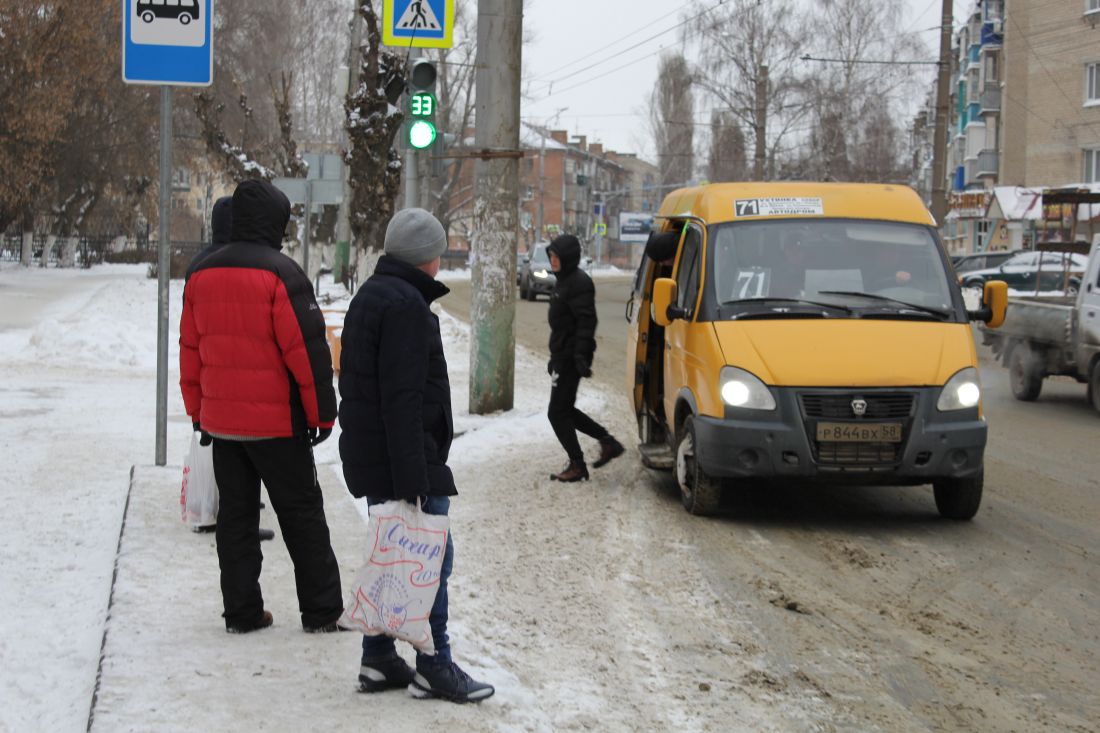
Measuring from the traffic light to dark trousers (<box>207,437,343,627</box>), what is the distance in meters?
8.08

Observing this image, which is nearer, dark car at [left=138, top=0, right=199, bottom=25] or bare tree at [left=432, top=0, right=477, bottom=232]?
dark car at [left=138, top=0, right=199, bottom=25]

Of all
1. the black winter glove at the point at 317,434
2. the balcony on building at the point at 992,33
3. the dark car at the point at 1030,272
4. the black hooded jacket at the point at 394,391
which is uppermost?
the balcony on building at the point at 992,33

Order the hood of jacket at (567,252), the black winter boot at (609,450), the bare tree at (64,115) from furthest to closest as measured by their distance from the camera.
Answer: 1. the bare tree at (64,115)
2. the black winter boot at (609,450)
3. the hood of jacket at (567,252)

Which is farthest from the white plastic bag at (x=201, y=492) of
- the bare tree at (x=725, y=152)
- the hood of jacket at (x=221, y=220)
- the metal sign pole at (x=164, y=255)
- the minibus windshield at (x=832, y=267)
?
the bare tree at (x=725, y=152)

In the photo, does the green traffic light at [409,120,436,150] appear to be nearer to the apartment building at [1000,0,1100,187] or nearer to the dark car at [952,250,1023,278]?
the dark car at [952,250,1023,278]

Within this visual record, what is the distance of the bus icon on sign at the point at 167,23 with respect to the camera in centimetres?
858

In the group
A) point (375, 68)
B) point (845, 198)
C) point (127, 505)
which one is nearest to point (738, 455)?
point (845, 198)

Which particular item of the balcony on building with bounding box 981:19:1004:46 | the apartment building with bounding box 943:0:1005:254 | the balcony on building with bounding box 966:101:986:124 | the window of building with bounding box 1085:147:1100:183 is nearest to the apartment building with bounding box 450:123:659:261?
the apartment building with bounding box 943:0:1005:254

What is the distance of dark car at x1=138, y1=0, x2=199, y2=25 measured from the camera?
859 cm

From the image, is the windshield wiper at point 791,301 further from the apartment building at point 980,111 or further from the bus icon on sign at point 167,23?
the apartment building at point 980,111

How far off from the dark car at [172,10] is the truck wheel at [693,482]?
13.2ft

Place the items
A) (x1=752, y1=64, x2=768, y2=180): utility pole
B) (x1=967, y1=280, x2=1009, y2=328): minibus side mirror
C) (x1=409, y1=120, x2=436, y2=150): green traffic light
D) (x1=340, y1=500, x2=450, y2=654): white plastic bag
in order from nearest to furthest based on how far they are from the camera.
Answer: (x1=340, y1=500, x2=450, y2=654): white plastic bag, (x1=967, y1=280, x2=1009, y2=328): minibus side mirror, (x1=409, y1=120, x2=436, y2=150): green traffic light, (x1=752, y1=64, x2=768, y2=180): utility pole

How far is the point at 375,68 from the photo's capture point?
82.1 feet

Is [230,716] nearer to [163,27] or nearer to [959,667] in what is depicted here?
[959,667]
